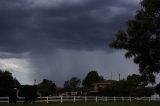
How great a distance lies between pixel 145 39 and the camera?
135 ft

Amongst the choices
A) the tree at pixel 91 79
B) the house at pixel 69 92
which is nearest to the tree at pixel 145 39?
the house at pixel 69 92

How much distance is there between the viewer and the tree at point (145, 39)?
134 feet

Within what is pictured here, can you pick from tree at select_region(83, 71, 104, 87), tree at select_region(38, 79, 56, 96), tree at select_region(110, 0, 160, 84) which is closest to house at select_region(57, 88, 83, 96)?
tree at select_region(38, 79, 56, 96)

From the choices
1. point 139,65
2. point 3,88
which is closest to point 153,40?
point 139,65

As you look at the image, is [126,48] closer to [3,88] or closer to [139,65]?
[139,65]

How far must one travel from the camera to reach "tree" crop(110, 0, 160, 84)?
41.0 meters

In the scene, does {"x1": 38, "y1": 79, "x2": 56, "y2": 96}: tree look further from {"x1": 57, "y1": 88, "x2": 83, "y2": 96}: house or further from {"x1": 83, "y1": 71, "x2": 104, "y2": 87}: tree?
{"x1": 83, "y1": 71, "x2": 104, "y2": 87}: tree

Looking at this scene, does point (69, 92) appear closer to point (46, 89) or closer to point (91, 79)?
point (46, 89)

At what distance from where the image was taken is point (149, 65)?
42.9 metres

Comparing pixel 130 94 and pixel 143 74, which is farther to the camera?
pixel 130 94

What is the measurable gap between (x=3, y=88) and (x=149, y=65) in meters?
53.4

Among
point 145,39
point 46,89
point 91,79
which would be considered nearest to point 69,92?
point 46,89

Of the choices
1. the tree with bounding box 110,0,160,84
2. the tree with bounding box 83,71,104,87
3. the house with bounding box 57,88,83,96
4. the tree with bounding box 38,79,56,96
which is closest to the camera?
the tree with bounding box 110,0,160,84

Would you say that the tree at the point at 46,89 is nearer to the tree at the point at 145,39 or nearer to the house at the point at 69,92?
the house at the point at 69,92
